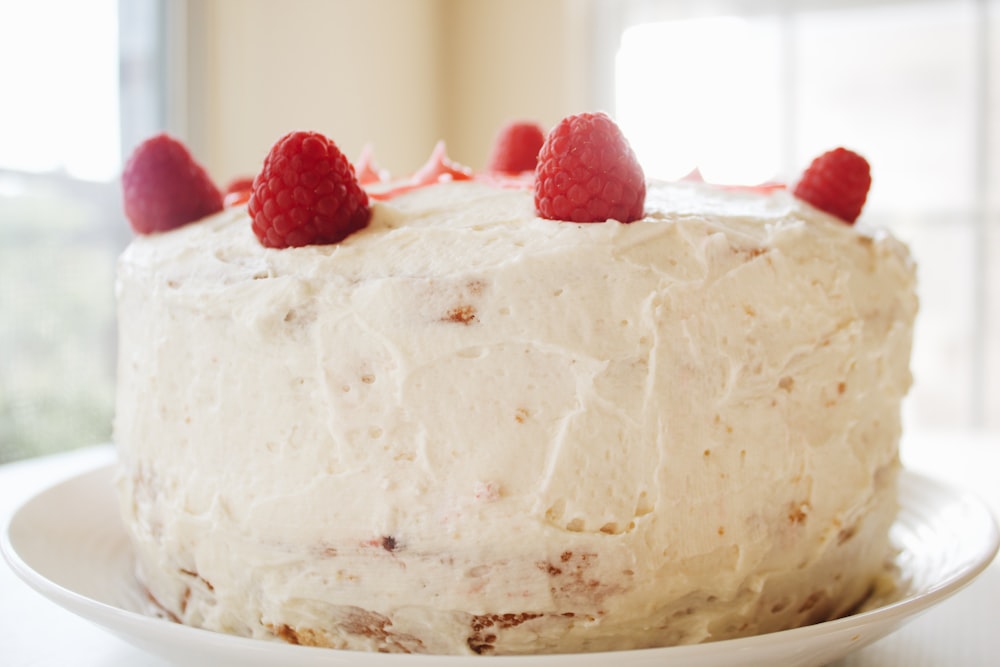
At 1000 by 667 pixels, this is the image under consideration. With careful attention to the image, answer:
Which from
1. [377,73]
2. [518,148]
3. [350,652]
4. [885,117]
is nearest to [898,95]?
[885,117]

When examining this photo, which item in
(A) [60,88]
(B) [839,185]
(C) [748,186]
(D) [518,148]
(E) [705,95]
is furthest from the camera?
(E) [705,95]

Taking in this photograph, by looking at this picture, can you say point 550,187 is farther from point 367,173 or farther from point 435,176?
point 367,173

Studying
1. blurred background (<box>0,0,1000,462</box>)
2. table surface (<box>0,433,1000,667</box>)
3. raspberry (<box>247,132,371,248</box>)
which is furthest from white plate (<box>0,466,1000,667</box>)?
blurred background (<box>0,0,1000,462</box>)

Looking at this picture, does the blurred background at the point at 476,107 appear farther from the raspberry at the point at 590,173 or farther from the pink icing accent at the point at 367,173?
the raspberry at the point at 590,173

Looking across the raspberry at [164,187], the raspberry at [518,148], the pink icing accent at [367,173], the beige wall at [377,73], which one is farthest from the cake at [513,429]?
the beige wall at [377,73]

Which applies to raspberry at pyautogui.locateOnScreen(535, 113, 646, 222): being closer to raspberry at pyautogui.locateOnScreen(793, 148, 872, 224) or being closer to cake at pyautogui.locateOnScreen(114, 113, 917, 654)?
cake at pyautogui.locateOnScreen(114, 113, 917, 654)
